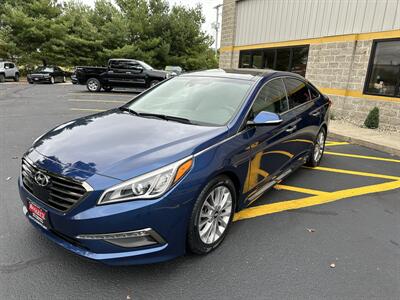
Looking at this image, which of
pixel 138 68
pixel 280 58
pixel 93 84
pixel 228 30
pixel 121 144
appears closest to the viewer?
pixel 121 144

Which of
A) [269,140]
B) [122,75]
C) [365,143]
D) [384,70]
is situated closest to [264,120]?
[269,140]

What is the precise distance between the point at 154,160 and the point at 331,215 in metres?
2.42

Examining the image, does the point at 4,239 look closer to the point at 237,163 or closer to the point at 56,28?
the point at 237,163

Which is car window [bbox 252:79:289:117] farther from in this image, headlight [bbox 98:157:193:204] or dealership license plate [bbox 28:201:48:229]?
dealership license plate [bbox 28:201:48:229]

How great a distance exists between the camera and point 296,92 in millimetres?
4418

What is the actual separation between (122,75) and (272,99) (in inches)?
560

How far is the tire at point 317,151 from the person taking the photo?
16.9 feet

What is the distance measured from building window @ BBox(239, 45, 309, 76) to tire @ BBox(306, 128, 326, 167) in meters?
7.02

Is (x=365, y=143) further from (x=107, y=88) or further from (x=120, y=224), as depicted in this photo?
(x=107, y=88)

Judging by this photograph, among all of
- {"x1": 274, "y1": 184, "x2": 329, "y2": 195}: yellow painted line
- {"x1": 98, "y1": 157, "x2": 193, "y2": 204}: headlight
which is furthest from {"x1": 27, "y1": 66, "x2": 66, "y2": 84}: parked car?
{"x1": 98, "y1": 157, "x2": 193, "y2": 204}: headlight

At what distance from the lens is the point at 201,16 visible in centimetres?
3195

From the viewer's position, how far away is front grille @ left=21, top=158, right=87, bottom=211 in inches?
86.4

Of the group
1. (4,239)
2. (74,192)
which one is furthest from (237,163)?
(4,239)

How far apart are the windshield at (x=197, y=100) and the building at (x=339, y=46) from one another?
23.7ft
